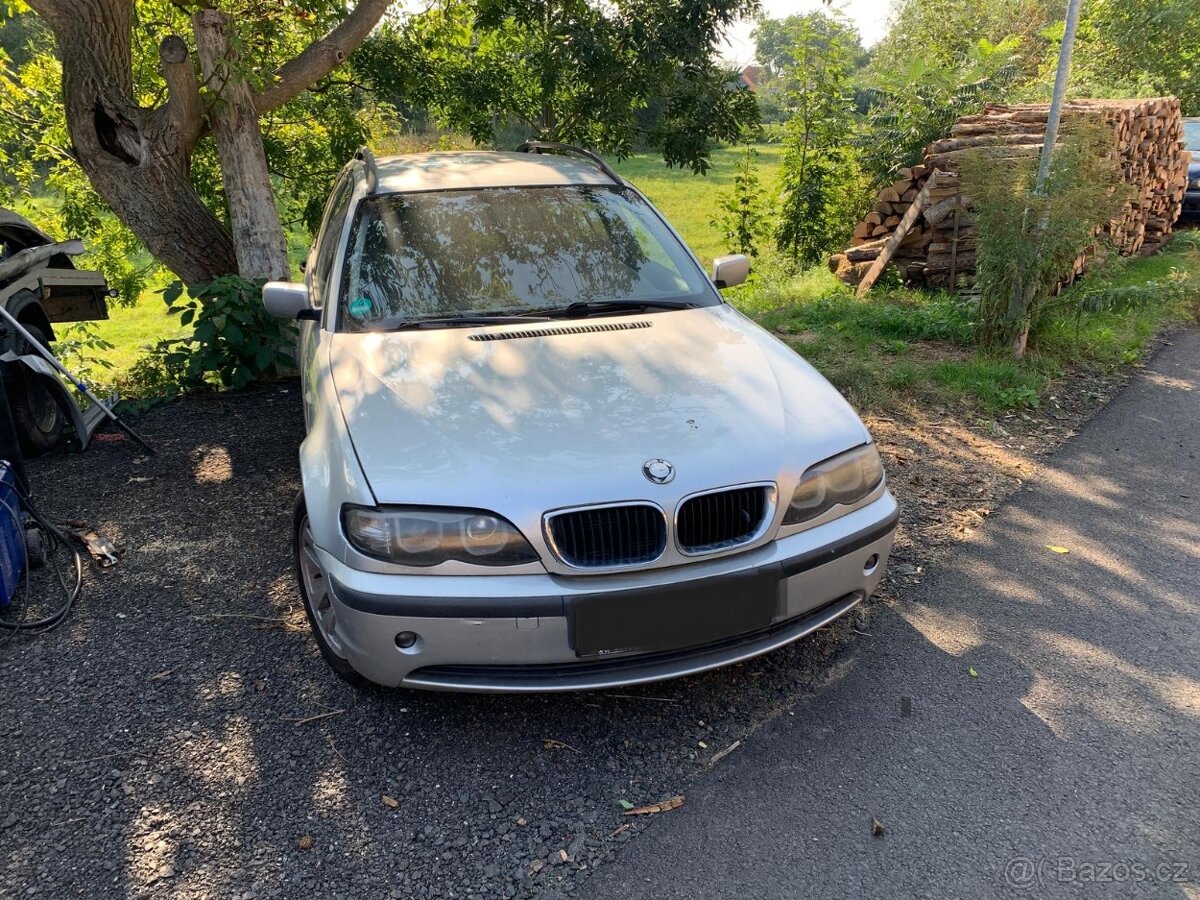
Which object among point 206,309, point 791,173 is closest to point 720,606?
point 206,309

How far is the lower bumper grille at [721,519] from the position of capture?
2.49m

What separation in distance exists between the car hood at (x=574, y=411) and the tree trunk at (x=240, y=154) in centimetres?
392

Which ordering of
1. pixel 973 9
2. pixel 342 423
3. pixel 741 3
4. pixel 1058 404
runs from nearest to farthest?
pixel 342 423 < pixel 1058 404 < pixel 741 3 < pixel 973 9

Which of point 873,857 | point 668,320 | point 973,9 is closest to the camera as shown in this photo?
point 873,857

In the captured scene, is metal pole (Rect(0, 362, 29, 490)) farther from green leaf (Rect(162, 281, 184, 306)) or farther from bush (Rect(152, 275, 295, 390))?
green leaf (Rect(162, 281, 184, 306))

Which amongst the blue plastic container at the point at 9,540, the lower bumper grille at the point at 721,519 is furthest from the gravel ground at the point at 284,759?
the lower bumper grille at the point at 721,519

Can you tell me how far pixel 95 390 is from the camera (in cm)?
631

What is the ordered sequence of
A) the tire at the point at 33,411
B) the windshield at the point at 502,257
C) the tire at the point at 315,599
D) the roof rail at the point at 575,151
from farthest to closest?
1. the tire at the point at 33,411
2. the roof rail at the point at 575,151
3. the windshield at the point at 502,257
4. the tire at the point at 315,599

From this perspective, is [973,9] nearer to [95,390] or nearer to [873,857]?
[95,390]

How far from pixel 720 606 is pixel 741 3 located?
6.59 meters

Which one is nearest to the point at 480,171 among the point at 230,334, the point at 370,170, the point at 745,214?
the point at 370,170

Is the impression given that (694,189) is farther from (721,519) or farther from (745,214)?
(721,519)

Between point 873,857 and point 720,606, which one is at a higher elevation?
point 720,606

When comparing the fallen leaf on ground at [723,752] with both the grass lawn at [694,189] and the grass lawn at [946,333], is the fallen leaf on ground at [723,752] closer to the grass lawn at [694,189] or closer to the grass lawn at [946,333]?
the grass lawn at [946,333]
